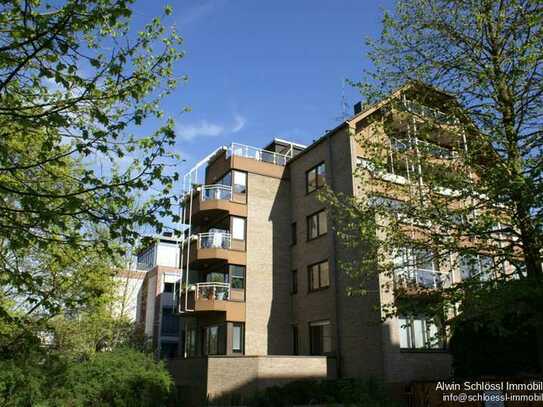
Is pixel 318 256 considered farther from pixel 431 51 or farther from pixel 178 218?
pixel 178 218

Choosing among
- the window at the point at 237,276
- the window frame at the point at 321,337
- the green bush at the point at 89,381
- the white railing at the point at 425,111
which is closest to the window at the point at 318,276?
the window frame at the point at 321,337

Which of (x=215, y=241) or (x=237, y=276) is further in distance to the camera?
(x=215, y=241)

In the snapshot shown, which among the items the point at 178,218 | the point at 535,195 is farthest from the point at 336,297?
the point at 178,218

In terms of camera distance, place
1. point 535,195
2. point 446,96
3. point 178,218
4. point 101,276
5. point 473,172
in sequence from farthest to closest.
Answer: point 101,276
point 446,96
point 473,172
point 535,195
point 178,218

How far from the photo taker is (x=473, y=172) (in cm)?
1338

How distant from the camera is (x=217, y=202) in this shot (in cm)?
2794

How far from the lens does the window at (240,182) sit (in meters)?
28.8

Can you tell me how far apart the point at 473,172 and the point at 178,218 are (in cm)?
831

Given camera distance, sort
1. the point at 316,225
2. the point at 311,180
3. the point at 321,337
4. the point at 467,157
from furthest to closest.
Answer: the point at 311,180
the point at 316,225
the point at 321,337
the point at 467,157

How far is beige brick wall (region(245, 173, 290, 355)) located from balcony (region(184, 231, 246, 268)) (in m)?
0.58

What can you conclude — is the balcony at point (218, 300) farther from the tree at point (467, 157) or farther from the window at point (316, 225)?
the tree at point (467, 157)

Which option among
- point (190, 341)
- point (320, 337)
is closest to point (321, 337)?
point (320, 337)

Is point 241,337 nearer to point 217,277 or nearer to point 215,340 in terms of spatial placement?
point 215,340

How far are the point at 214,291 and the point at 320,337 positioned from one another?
5.79m
